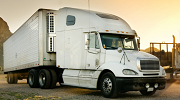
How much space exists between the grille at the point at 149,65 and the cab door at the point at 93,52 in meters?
2.06

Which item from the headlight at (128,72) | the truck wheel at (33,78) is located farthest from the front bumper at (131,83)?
the truck wheel at (33,78)

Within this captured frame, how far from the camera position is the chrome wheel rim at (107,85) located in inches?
470

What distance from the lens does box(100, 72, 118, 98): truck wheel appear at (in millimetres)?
11710

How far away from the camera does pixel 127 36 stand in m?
13.5

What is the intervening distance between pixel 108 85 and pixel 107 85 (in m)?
0.06

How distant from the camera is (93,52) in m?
13.1

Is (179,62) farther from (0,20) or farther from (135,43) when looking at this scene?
(0,20)

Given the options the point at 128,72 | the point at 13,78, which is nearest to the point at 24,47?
the point at 13,78

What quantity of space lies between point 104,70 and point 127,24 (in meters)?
2.97

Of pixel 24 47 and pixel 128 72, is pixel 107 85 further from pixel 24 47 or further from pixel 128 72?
pixel 24 47

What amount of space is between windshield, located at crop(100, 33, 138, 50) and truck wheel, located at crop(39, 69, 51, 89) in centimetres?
487

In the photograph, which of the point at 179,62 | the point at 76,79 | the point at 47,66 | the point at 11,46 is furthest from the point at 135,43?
the point at 11,46

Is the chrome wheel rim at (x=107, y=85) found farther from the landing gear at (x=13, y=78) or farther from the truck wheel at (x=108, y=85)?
the landing gear at (x=13, y=78)

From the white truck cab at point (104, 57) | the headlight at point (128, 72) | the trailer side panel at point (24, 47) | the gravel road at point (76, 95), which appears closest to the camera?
the headlight at point (128, 72)
